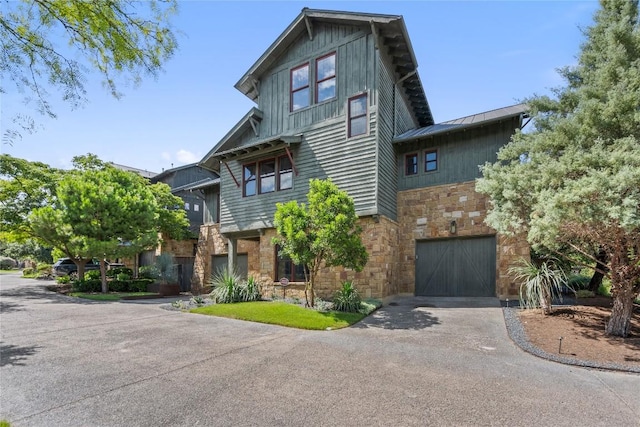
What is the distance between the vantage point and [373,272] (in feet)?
36.3

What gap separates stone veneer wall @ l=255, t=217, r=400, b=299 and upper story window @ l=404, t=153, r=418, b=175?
2.33m

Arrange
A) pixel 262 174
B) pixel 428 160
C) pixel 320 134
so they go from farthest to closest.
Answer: pixel 262 174 → pixel 428 160 → pixel 320 134

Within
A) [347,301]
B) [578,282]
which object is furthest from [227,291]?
[578,282]

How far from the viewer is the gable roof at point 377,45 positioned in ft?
37.0

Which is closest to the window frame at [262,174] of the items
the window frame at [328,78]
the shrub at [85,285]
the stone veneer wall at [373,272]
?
the window frame at [328,78]

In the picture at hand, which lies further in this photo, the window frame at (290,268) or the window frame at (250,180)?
the window frame at (250,180)

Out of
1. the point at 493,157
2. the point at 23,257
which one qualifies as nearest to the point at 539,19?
the point at 493,157

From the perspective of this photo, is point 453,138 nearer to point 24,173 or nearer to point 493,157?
point 493,157

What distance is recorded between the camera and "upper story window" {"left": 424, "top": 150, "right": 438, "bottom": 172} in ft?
41.7

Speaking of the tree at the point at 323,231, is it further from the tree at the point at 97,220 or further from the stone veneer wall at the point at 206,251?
the tree at the point at 97,220

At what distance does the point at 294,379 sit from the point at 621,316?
7356mm

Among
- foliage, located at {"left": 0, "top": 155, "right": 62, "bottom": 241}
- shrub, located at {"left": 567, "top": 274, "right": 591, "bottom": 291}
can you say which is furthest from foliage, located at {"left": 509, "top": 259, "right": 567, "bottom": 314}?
foliage, located at {"left": 0, "top": 155, "right": 62, "bottom": 241}

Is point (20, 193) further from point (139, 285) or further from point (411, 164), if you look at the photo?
point (411, 164)

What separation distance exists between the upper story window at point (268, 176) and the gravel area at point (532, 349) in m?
8.79
